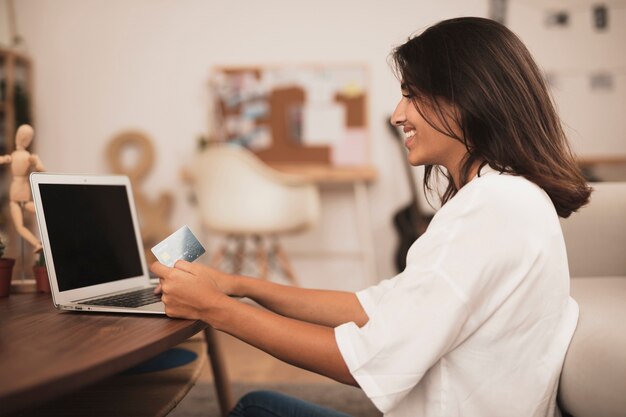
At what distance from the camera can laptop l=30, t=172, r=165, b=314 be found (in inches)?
36.2

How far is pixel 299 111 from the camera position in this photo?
146 inches

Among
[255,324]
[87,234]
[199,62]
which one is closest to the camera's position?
[255,324]

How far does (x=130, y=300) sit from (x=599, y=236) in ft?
4.16

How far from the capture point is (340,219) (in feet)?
12.5

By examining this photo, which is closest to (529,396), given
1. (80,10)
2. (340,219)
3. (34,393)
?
(34,393)

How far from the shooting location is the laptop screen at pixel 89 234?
96 centimetres

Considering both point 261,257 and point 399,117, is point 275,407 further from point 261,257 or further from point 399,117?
point 261,257

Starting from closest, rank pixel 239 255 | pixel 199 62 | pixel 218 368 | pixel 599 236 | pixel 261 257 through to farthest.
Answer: pixel 218 368 < pixel 599 236 < pixel 261 257 < pixel 239 255 < pixel 199 62

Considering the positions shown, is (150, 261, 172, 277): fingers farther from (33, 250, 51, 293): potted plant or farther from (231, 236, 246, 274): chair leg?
(231, 236, 246, 274): chair leg

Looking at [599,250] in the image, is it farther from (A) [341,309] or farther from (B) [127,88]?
→ (B) [127,88]

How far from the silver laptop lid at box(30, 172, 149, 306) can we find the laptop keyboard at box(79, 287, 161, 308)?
0.15 feet

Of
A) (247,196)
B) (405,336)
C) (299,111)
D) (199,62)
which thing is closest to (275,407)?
(405,336)

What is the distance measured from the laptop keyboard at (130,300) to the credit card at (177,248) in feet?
0.30

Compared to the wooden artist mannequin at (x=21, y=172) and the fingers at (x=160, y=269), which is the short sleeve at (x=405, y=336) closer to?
the fingers at (x=160, y=269)
